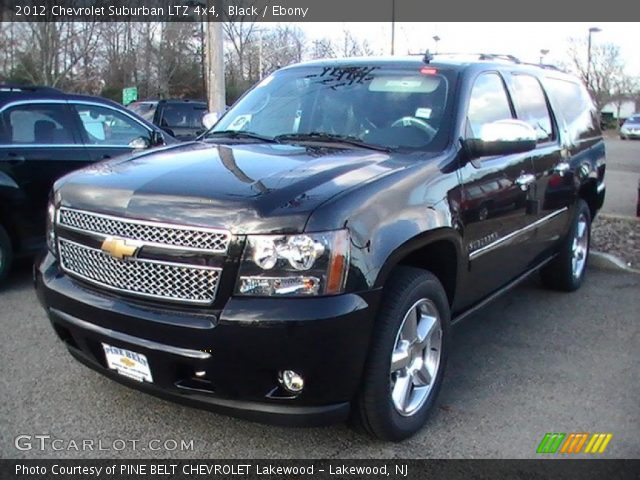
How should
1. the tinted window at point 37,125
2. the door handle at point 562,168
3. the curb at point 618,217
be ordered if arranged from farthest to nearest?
the curb at point 618,217, the tinted window at point 37,125, the door handle at point 562,168

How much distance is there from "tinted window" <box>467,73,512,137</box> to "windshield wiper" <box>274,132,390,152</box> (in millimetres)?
657

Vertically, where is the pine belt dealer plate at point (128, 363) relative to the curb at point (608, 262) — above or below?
above

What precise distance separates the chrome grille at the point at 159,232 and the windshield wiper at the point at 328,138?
4.31ft

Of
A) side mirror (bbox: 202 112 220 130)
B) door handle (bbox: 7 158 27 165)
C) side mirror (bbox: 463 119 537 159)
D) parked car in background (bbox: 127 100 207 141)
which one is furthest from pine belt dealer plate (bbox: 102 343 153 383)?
parked car in background (bbox: 127 100 207 141)

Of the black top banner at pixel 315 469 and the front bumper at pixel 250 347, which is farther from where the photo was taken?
the black top banner at pixel 315 469

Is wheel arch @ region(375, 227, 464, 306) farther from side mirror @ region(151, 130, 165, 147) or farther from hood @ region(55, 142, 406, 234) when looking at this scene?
side mirror @ region(151, 130, 165, 147)

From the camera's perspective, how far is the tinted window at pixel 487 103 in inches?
159

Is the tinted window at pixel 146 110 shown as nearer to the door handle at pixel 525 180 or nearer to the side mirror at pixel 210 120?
the side mirror at pixel 210 120

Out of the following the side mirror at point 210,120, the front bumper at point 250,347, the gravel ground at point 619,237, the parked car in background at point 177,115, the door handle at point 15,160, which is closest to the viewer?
the front bumper at point 250,347

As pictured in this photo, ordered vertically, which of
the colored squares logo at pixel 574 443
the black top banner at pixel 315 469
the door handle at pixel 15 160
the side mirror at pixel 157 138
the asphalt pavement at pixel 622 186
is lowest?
the asphalt pavement at pixel 622 186

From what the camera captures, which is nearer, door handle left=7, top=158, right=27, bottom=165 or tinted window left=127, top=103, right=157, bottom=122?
door handle left=7, top=158, right=27, bottom=165

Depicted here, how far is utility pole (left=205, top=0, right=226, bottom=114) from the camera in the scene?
10.0 meters

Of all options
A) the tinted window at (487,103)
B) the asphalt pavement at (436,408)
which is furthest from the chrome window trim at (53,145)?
the tinted window at (487,103)

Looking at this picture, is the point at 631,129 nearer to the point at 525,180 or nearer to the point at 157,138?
the point at 157,138
